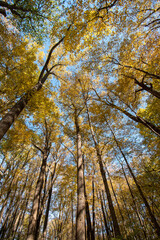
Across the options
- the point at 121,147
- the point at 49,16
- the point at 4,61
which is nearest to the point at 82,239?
the point at 121,147

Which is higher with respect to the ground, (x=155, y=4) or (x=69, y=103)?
(x=69, y=103)

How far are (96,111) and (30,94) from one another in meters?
5.04

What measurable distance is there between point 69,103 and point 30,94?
4.55 meters

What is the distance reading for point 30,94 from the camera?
207 inches

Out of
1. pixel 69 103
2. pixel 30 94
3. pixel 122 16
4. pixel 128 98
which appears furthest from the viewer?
pixel 69 103

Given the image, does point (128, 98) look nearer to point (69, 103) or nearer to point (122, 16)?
point (122, 16)

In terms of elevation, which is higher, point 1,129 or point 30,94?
point 30,94

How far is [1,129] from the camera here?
3352mm

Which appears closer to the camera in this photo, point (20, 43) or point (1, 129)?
point (1, 129)

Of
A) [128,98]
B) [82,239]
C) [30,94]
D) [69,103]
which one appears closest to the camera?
[82,239]

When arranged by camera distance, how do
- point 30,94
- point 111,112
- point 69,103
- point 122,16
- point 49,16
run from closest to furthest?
point 122,16
point 30,94
point 49,16
point 111,112
point 69,103

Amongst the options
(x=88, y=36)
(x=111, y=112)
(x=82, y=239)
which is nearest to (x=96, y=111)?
(x=111, y=112)

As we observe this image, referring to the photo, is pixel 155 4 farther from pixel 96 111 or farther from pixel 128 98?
pixel 96 111

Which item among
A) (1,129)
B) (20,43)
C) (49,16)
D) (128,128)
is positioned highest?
(49,16)
